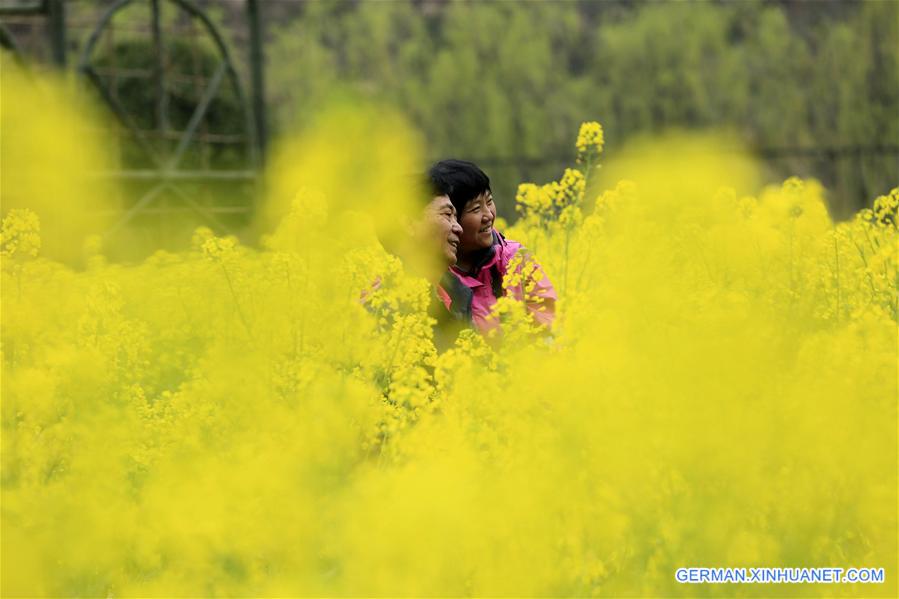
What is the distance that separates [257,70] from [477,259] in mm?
7616

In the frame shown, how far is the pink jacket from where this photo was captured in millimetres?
3369

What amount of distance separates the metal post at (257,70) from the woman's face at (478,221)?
757 centimetres

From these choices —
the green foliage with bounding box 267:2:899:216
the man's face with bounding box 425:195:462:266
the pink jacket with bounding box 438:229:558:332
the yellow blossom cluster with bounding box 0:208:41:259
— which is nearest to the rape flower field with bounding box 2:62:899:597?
the yellow blossom cluster with bounding box 0:208:41:259

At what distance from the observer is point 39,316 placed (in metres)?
2.86

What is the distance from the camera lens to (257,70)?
1086 centimetres

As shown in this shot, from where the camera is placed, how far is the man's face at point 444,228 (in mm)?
3393

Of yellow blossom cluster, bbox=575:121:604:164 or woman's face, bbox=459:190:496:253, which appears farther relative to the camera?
yellow blossom cluster, bbox=575:121:604:164

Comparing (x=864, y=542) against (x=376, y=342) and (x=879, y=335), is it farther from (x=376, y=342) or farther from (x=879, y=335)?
(x=376, y=342)

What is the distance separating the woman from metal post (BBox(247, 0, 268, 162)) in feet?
24.6

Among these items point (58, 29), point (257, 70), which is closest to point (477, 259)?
point (58, 29)

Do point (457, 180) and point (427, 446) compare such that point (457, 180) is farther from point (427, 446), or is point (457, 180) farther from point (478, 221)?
point (427, 446)

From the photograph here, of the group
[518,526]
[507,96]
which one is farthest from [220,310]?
[507,96]

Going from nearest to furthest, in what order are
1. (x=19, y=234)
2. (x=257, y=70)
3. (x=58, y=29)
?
(x=19, y=234) < (x=58, y=29) < (x=257, y=70)

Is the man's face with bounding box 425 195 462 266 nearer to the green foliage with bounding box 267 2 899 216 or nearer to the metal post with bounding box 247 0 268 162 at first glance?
the metal post with bounding box 247 0 268 162
